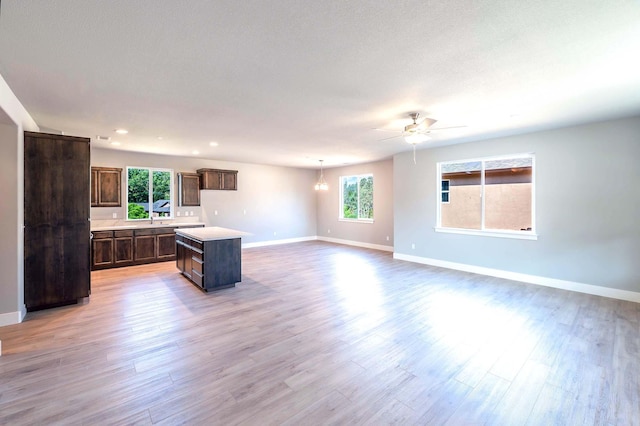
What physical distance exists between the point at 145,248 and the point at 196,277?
261cm

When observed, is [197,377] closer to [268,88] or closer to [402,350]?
[402,350]

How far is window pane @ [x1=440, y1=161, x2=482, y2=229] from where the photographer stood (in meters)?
5.84

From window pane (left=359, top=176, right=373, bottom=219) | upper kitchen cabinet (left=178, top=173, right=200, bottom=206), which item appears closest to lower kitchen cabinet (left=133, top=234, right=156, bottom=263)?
upper kitchen cabinet (left=178, top=173, right=200, bottom=206)

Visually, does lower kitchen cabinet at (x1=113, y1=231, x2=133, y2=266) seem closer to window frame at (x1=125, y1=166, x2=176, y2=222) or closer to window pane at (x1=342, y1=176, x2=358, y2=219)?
window frame at (x1=125, y1=166, x2=176, y2=222)

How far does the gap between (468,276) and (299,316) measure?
12.1 feet

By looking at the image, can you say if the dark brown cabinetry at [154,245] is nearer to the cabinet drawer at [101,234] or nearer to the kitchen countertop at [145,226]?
the kitchen countertop at [145,226]

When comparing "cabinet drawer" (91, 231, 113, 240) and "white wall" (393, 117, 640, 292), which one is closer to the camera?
"white wall" (393, 117, 640, 292)

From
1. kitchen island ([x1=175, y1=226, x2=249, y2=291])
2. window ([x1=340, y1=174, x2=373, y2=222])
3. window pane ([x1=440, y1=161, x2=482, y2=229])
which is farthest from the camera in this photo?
window ([x1=340, y1=174, x2=373, y2=222])

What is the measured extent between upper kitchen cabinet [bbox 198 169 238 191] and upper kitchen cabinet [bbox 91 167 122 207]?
1.87 m

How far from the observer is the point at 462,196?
6121mm

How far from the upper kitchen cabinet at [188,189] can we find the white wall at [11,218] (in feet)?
13.2

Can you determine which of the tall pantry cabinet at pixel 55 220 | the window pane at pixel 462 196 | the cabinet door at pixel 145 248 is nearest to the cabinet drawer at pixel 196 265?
the tall pantry cabinet at pixel 55 220

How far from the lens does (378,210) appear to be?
28.4 feet

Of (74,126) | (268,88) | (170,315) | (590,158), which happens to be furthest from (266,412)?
(590,158)
